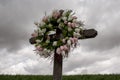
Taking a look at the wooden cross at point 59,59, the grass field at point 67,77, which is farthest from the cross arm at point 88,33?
the grass field at point 67,77

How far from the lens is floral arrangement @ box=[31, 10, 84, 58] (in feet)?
43.2

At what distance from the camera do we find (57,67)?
13.3 meters

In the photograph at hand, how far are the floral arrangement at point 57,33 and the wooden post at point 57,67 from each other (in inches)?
8.9

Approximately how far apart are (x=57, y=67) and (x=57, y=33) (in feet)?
3.88

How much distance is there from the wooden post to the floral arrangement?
8.9 inches

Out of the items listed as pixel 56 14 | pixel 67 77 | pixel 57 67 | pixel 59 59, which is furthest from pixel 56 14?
pixel 67 77

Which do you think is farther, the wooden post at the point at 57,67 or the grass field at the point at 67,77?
the grass field at the point at 67,77

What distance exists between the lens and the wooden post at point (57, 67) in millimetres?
13297

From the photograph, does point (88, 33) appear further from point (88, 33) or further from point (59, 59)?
point (59, 59)

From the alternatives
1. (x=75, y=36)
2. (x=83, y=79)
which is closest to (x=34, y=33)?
(x=75, y=36)

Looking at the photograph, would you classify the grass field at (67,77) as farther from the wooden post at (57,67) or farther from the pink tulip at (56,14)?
the pink tulip at (56,14)

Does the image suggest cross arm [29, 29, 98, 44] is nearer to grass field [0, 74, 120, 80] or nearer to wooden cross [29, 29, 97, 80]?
wooden cross [29, 29, 97, 80]

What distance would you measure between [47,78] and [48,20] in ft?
30.4

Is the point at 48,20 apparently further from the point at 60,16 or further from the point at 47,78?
the point at 47,78
